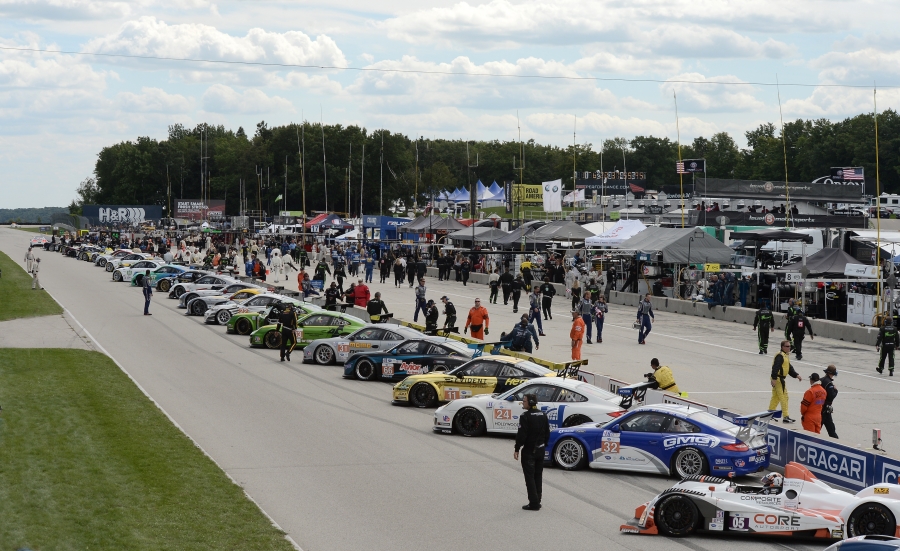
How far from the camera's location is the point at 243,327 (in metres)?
30.7

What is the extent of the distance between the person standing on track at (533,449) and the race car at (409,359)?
8971mm

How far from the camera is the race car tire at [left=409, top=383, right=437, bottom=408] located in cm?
1905

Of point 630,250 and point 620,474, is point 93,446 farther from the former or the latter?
point 630,250

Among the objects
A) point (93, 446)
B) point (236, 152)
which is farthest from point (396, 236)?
point (236, 152)

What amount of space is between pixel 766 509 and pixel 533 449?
105 inches

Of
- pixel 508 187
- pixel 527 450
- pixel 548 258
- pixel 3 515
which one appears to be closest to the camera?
pixel 3 515

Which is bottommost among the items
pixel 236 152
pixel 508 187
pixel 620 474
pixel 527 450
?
pixel 620 474

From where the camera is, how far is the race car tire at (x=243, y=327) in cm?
3055

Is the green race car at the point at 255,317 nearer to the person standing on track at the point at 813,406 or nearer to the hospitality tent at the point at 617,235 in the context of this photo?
the person standing on track at the point at 813,406

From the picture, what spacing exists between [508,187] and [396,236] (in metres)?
11.6

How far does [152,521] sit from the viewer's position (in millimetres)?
10867

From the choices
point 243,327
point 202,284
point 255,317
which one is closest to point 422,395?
point 255,317

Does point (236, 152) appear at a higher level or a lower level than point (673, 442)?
higher

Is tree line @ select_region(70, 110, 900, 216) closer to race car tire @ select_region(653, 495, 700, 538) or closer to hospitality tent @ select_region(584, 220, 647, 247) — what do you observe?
hospitality tent @ select_region(584, 220, 647, 247)
